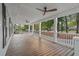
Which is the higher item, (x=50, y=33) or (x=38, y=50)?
(x=50, y=33)

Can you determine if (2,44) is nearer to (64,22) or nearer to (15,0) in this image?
(15,0)

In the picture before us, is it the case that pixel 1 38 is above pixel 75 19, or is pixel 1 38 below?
below

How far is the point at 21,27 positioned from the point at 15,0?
78.8 feet

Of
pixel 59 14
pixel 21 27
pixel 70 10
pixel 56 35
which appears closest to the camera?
pixel 70 10

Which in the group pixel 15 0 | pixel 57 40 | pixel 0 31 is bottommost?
pixel 57 40

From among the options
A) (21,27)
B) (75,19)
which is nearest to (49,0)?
(75,19)

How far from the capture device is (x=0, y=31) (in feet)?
17.1

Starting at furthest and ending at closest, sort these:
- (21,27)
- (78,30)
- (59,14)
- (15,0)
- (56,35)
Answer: (21,27), (78,30), (56,35), (59,14), (15,0)

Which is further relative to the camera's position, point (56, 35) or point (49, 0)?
point (56, 35)

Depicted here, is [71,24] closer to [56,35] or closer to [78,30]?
[78,30]

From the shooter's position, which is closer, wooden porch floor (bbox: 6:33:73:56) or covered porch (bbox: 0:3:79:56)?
wooden porch floor (bbox: 6:33:73:56)

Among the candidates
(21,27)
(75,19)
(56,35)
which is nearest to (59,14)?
(56,35)

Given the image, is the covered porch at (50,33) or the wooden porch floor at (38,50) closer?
the wooden porch floor at (38,50)

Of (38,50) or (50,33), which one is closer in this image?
(38,50)
